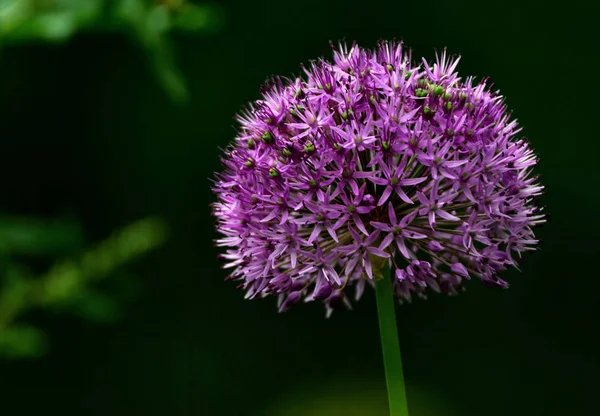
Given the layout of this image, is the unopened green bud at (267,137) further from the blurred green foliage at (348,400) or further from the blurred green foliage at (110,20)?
the blurred green foliage at (348,400)

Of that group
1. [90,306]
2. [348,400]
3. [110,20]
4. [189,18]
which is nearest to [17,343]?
[90,306]

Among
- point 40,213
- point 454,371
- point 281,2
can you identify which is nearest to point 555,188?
point 454,371

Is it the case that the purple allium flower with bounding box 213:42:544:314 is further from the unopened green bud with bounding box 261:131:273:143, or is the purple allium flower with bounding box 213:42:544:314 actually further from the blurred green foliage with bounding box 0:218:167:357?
the blurred green foliage with bounding box 0:218:167:357

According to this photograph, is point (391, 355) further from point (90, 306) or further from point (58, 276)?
point (58, 276)

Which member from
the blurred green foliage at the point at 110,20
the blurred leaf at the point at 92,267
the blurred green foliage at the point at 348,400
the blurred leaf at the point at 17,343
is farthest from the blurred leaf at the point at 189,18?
the blurred green foliage at the point at 348,400

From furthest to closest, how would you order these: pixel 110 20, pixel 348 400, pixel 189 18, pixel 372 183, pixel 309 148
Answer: pixel 348 400 → pixel 189 18 → pixel 110 20 → pixel 372 183 → pixel 309 148

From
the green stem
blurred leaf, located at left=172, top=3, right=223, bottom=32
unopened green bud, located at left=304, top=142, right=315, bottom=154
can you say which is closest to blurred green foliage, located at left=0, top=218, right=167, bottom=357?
blurred leaf, located at left=172, top=3, right=223, bottom=32

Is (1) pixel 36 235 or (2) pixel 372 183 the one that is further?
(1) pixel 36 235

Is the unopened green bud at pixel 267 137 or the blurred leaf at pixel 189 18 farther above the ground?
the blurred leaf at pixel 189 18

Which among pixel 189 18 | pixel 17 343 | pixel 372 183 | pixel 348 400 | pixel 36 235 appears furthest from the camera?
pixel 348 400
